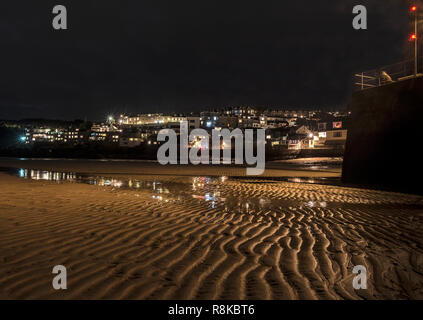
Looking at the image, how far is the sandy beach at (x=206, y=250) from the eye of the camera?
3535mm

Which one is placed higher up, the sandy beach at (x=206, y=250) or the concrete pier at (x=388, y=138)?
Answer: the concrete pier at (x=388, y=138)

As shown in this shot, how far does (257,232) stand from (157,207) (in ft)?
11.7

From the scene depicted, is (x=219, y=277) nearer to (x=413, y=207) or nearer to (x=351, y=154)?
(x=413, y=207)

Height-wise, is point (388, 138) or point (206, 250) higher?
point (388, 138)

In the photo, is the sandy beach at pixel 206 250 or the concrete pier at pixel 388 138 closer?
the sandy beach at pixel 206 250

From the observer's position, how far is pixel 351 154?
1552 cm

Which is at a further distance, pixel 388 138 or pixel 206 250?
pixel 388 138

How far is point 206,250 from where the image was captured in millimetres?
4941

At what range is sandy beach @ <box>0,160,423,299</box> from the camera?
354cm

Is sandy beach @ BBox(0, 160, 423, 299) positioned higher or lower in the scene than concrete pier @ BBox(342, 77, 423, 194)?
lower

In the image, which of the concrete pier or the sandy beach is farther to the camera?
the concrete pier

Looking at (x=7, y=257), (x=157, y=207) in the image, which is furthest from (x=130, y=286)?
(x=157, y=207)
